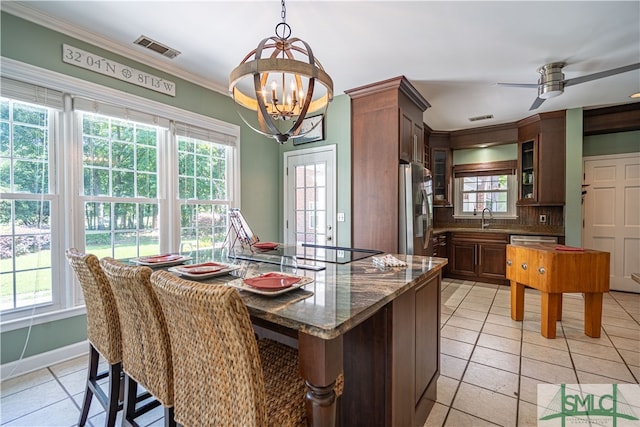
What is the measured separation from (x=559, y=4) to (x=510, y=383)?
9.11 feet

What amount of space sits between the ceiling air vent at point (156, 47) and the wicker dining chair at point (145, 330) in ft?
7.29

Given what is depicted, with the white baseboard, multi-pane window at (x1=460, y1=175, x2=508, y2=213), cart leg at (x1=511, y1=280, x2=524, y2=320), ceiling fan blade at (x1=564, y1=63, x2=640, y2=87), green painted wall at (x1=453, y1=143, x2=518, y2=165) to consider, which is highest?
ceiling fan blade at (x1=564, y1=63, x2=640, y2=87)

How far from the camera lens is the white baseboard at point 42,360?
216 cm

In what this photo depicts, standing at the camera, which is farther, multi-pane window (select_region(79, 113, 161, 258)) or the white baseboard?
multi-pane window (select_region(79, 113, 161, 258))

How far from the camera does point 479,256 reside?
488cm

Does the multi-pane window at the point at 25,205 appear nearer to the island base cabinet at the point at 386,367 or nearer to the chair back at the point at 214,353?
the chair back at the point at 214,353

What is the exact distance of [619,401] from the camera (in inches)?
74.1

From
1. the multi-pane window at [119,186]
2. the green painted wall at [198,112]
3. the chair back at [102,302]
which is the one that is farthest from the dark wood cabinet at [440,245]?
the chair back at [102,302]

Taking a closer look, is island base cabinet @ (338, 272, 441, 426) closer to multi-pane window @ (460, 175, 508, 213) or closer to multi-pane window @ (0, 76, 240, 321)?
multi-pane window @ (0, 76, 240, 321)

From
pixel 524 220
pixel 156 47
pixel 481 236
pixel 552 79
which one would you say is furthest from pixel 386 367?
pixel 524 220

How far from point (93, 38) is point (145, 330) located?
2688 millimetres

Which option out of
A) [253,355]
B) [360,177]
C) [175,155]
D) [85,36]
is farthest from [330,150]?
[253,355]

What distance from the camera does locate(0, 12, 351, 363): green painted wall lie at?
2197mm

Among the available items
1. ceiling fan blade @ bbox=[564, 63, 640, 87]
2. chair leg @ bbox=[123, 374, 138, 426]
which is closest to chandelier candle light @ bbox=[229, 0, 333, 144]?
chair leg @ bbox=[123, 374, 138, 426]
